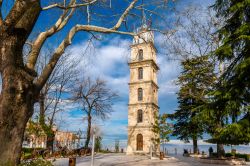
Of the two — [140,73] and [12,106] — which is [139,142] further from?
[12,106]

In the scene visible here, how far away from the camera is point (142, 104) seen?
4116 centimetres

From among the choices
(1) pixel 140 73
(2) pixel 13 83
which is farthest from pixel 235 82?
(1) pixel 140 73

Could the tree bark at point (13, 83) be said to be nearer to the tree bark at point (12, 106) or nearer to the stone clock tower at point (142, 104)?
the tree bark at point (12, 106)

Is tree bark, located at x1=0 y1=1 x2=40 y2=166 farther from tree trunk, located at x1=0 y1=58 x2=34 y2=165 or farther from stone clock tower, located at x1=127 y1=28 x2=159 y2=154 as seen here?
stone clock tower, located at x1=127 y1=28 x2=159 y2=154

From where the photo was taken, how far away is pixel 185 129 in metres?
34.5

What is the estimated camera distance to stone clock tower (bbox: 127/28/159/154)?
3971 cm

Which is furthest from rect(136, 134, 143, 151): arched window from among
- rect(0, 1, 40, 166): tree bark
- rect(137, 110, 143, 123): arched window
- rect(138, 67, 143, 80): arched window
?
rect(0, 1, 40, 166): tree bark

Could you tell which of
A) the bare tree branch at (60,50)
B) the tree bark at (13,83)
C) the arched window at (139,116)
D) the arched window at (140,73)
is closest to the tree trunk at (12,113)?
the tree bark at (13,83)

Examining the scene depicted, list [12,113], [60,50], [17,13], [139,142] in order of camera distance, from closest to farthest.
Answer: [17,13] < [12,113] < [60,50] < [139,142]

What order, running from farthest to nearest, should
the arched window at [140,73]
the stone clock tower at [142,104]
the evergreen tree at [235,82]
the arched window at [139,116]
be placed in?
the arched window at [140,73], the arched window at [139,116], the stone clock tower at [142,104], the evergreen tree at [235,82]

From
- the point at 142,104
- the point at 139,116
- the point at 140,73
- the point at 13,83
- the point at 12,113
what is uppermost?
the point at 140,73

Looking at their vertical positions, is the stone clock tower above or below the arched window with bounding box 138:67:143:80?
below

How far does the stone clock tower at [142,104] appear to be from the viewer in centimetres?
3971

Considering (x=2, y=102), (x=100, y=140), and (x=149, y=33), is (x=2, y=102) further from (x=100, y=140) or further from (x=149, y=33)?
(x=100, y=140)
